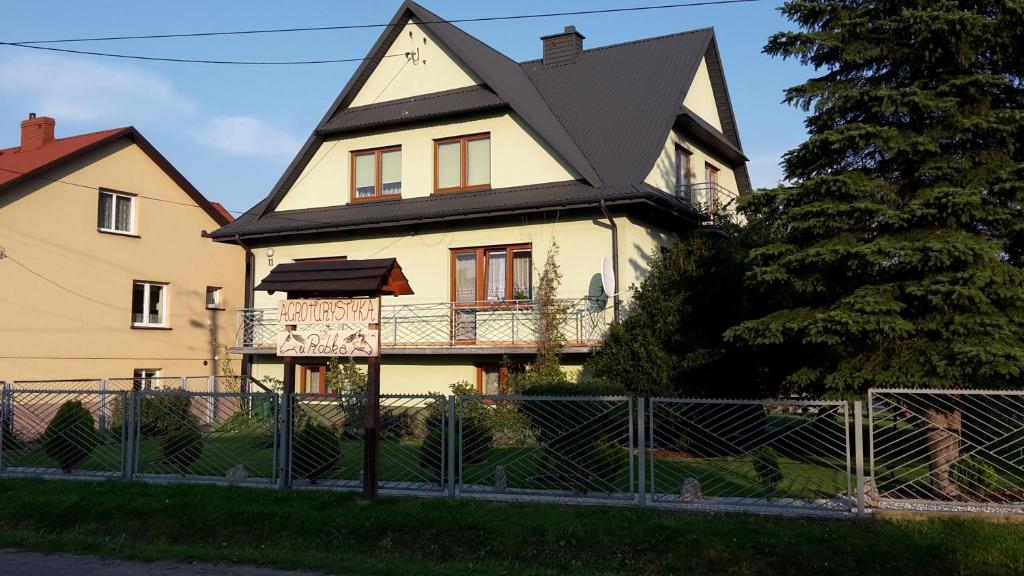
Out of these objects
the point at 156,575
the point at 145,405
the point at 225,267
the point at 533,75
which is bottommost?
the point at 156,575

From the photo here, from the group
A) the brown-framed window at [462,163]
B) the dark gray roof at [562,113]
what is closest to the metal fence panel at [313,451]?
the dark gray roof at [562,113]

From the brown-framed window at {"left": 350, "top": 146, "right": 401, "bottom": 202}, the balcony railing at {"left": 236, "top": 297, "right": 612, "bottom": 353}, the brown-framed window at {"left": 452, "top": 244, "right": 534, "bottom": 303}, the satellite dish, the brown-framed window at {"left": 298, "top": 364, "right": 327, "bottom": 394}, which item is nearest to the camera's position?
the satellite dish

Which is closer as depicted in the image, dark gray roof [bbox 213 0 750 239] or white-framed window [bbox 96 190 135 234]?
dark gray roof [bbox 213 0 750 239]

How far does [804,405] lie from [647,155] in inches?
373

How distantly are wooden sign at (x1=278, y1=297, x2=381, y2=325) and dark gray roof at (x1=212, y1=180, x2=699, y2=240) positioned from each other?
23.9ft

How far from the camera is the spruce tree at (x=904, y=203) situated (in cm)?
990

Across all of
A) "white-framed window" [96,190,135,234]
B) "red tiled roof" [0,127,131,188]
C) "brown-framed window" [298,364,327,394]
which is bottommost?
"brown-framed window" [298,364,327,394]

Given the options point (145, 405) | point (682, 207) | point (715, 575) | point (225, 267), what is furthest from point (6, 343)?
point (715, 575)

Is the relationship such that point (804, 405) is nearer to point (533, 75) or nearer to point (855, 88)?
point (855, 88)

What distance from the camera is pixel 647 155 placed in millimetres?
17812

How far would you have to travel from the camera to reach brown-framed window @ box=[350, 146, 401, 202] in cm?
2052

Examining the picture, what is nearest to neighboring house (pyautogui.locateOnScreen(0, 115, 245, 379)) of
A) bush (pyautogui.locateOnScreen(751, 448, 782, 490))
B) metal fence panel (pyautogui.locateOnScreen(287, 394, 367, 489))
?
metal fence panel (pyautogui.locateOnScreen(287, 394, 367, 489))

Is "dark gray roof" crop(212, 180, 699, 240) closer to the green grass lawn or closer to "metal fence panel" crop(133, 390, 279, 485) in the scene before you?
"metal fence panel" crop(133, 390, 279, 485)

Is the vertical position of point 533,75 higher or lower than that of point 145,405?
higher
